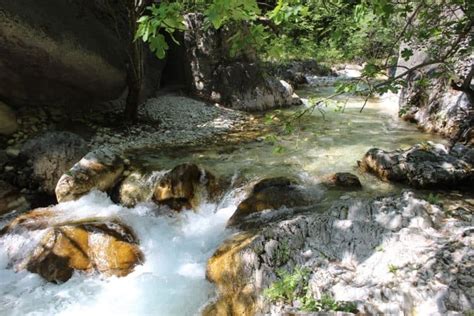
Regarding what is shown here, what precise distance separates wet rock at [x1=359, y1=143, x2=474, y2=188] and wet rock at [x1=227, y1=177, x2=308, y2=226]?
1.67 meters

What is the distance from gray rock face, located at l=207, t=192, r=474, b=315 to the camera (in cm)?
348

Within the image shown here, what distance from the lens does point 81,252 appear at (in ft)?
16.8

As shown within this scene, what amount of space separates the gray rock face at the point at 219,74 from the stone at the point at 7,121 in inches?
205

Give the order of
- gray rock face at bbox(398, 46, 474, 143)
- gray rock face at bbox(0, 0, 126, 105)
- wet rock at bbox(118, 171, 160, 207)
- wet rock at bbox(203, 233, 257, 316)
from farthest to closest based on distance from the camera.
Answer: gray rock face at bbox(398, 46, 474, 143)
gray rock face at bbox(0, 0, 126, 105)
wet rock at bbox(118, 171, 160, 207)
wet rock at bbox(203, 233, 257, 316)

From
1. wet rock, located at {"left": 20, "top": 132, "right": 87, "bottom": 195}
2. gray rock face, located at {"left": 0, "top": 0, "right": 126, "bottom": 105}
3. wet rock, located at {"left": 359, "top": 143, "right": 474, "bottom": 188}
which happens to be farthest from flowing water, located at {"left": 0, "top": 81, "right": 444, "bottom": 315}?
gray rock face, located at {"left": 0, "top": 0, "right": 126, "bottom": 105}

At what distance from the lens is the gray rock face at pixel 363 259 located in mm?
3482

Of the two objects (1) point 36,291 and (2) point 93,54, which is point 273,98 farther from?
(1) point 36,291

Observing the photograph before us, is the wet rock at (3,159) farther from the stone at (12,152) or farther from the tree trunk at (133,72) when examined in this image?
the tree trunk at (133,72)

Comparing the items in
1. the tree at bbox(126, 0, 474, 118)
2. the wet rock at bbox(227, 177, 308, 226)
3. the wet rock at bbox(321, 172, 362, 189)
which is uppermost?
the tree at bbox(126, 0, 474, 118)

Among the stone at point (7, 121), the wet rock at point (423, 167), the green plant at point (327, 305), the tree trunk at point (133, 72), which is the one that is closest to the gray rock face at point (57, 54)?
the stone at point (7, 121)

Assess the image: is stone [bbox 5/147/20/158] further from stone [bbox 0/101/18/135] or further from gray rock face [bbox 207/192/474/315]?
gray rock face [bbox 207/192/474/315]

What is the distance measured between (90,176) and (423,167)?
5.28 meters

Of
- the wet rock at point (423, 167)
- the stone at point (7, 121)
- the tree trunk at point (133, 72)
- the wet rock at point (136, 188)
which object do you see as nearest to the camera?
the wet rock at point (423, 167)

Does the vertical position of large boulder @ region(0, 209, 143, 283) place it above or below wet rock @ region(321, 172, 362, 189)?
below
